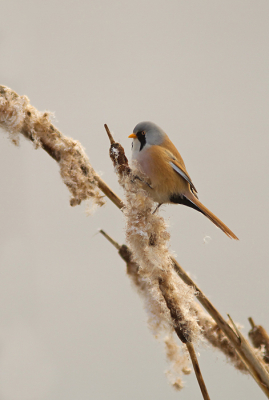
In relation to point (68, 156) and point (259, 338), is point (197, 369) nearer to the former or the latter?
point (259, 338)

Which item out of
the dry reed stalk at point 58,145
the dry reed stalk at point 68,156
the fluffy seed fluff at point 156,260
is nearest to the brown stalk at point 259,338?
the dry reed stalk at point 68,156

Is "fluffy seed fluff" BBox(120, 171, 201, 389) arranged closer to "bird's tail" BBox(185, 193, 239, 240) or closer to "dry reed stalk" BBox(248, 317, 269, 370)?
"bird's tail" BBox(185, 193, 239, 240)

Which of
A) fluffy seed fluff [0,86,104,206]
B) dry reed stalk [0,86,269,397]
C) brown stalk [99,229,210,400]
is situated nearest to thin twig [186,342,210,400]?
brown stalk [99,229,210,400]

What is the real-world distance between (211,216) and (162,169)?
133 millimetres

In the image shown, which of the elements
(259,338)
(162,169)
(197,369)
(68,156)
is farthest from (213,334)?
(68,156)

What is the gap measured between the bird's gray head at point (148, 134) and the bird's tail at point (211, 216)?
0.45 feet

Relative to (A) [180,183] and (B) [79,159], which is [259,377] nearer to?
(A) [180,183]

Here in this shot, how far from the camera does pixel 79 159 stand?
28.1 inches

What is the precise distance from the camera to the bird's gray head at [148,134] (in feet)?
2.40

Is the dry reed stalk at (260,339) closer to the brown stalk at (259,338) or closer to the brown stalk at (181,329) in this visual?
the brown stalk at (259,338)

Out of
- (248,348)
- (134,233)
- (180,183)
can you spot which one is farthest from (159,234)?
(248,348)

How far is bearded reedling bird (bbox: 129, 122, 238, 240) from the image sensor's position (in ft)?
2.24

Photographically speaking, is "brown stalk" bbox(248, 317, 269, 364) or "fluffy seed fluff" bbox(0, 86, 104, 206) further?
"brown stalk" bbox(248, 317, 269, 364)

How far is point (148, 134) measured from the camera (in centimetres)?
74
